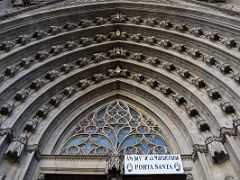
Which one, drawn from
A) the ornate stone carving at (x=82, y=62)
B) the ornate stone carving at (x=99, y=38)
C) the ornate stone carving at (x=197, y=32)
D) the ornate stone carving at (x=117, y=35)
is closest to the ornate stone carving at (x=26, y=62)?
the ornate stone carving at (x=82, y=62)

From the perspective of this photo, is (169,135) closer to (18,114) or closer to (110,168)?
(110,168)

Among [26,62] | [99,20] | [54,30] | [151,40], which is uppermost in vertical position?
[99,20]

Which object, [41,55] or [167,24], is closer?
[41,55]

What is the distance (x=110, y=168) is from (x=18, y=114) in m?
2.95

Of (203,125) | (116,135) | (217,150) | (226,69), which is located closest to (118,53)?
(116,135)

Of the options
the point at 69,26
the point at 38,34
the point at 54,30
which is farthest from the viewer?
the point at 69,26

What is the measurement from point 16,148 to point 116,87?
491 centimetres

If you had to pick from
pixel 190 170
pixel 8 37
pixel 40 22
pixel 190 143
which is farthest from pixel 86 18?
pixel 190 170

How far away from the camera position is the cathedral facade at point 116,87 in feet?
26.3

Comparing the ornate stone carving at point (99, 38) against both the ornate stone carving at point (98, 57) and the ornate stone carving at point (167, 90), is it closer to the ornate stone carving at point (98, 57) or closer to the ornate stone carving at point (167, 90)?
the ornate stone carving at point (98, 57)

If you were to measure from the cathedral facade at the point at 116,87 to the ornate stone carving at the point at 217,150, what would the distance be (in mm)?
23

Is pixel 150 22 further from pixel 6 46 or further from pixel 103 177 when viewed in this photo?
pixel 103 177

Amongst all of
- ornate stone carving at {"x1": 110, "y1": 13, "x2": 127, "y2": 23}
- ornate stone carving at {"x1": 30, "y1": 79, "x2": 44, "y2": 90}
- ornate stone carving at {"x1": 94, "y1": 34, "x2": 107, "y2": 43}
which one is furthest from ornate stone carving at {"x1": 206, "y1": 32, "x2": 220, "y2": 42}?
ornate stone carving at {"x1": 30, "y1": 79, "x2": 44, "y2": 90}

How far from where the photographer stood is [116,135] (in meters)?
9.96
